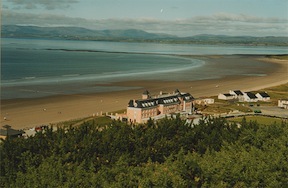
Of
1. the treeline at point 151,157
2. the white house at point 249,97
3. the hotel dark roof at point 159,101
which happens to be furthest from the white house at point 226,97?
the treeline at point 151,157

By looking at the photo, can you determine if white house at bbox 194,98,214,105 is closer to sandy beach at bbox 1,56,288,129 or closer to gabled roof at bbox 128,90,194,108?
sandy beach at bbox 1,56,288,129

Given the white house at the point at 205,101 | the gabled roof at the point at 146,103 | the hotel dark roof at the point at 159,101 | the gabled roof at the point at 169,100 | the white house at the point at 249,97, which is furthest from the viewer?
the white house at the point at 249,97

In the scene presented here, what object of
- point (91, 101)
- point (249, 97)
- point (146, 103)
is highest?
point (146, 103)

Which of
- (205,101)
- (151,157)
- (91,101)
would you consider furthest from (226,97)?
(151,157)

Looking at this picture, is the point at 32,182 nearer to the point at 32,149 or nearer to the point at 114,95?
the point at 32,149

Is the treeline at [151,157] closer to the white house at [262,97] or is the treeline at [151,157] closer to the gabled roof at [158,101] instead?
the gabled roof at [158,101]

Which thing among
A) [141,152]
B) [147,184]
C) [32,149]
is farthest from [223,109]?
[147,184]

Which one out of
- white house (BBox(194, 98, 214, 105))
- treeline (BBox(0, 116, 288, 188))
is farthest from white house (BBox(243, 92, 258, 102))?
treeline (BBox(0, 116, 288, 188))

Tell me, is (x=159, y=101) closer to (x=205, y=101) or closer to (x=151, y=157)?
(x=205, y=101)
